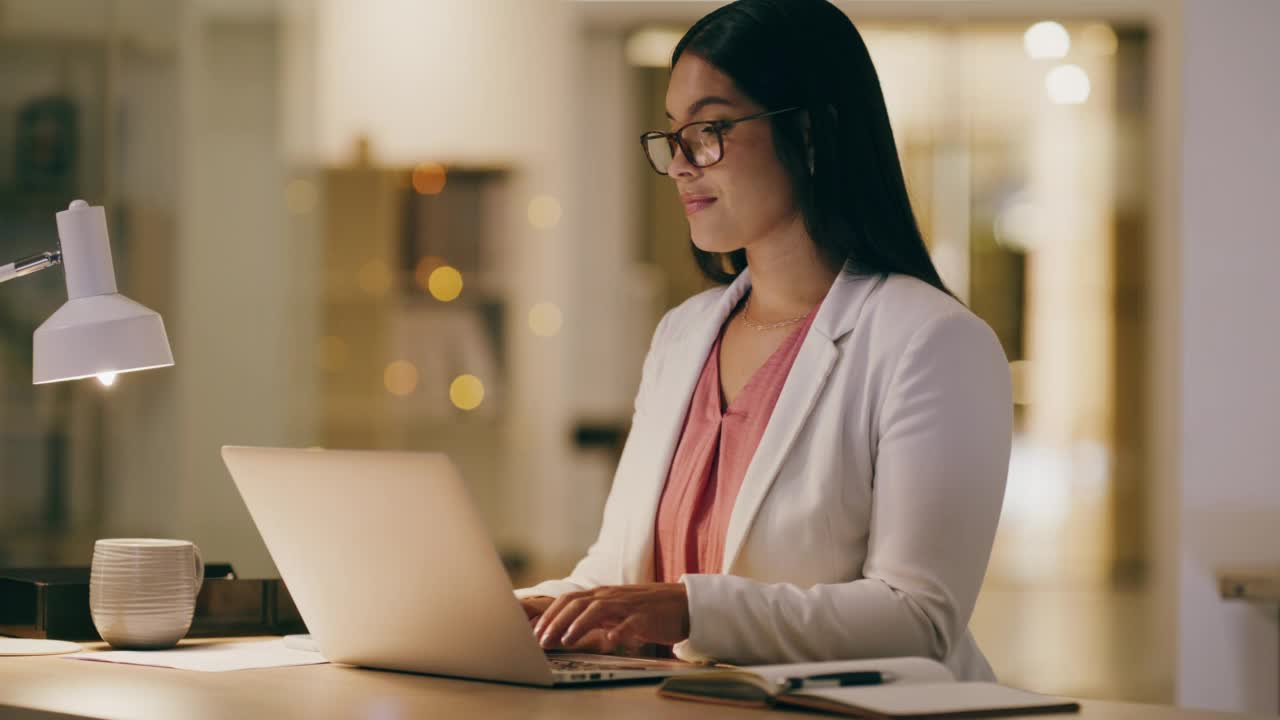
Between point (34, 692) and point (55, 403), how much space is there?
3.41 m

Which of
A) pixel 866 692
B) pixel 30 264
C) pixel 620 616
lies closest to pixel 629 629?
pixel 620 616

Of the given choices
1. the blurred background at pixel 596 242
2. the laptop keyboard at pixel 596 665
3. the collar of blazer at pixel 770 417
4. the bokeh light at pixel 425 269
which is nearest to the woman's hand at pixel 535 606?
the laptop keyboard at pixel 596 665

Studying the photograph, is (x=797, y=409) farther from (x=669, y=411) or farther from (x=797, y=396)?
(x=669, y=411)

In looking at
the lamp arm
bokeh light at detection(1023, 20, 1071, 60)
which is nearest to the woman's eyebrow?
the lamp arm

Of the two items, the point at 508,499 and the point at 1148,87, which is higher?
the point at 1148,87

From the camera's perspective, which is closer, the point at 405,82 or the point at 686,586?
the point at 686,586

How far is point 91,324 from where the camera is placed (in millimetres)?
1537

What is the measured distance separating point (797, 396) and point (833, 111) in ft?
1.19

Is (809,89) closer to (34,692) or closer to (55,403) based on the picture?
(34,692)

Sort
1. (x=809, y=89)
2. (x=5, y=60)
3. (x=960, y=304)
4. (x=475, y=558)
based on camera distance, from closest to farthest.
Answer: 1. (x=475, y=558)
2. (x=960, y=304)
3. (x=809, y=89)
4. (x=5, y=60)

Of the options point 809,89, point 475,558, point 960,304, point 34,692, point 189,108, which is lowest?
point 34,692

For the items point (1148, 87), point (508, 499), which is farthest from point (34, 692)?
point (1148, 87)

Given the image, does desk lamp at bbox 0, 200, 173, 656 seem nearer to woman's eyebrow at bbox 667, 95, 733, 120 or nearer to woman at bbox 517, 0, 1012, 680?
woman at bbox 517, 0, 1012, 680

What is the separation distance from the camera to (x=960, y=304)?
1.77 m
